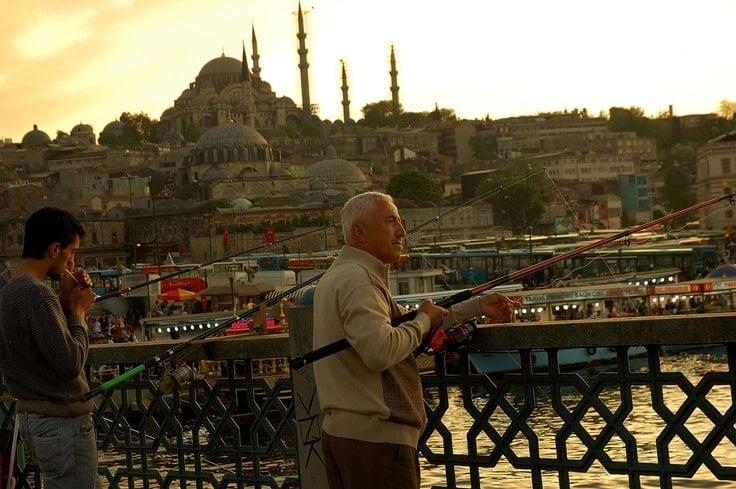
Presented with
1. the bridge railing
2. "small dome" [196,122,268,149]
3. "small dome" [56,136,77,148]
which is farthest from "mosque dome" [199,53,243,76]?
the bridge railing

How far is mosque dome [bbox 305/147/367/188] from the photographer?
111300 millimetres

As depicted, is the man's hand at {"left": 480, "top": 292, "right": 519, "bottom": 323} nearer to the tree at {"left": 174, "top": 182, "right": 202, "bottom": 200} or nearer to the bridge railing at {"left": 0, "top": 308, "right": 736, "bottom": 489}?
the bridge railing at {"left": 0, "top": 308, "right": 736, "bottom": 489}

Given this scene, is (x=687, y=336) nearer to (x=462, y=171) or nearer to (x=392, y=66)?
(x=462, y=171)

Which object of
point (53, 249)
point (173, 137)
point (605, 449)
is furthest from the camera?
point (173, 137)

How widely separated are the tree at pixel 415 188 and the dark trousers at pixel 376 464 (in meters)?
97.5

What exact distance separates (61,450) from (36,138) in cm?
14952

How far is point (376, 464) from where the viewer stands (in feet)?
12.2

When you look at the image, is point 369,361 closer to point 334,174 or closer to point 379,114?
point 334,174

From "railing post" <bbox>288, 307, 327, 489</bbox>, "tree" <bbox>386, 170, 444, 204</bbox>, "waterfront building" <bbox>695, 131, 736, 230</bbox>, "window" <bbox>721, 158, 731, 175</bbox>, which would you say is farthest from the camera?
"tree" <bbox>386, 170, 444, 204</bbox>

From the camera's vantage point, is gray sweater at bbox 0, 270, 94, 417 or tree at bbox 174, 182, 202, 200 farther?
tree at bbox 174, 182, 202, 200

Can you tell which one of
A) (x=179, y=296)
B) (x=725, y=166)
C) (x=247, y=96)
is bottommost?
(x=179, y=296)

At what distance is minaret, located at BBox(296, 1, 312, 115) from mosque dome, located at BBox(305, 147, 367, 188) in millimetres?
34291

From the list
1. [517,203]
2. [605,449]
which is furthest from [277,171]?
[605,449]

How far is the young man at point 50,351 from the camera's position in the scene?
163 inches
